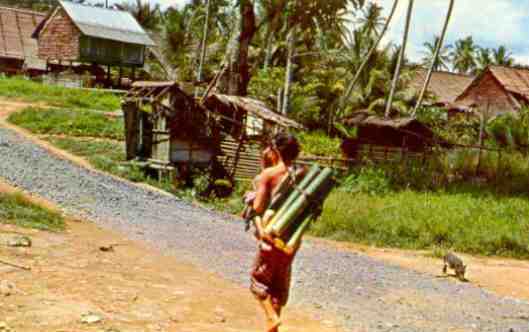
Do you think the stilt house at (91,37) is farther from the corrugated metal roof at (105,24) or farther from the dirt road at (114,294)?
the dirt road at (114,294)

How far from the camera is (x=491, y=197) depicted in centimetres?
1844

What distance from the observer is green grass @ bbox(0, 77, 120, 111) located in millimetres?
27109

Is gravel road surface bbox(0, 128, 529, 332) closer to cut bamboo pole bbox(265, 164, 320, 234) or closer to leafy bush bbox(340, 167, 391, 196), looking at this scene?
cut bamboo pole bbox(265, 164, 320, 234)

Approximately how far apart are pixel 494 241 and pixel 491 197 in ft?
13.7

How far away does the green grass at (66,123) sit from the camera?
879 inches

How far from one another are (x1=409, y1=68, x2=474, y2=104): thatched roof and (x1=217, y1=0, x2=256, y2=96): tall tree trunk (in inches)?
976

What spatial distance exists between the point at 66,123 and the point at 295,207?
61.1 feet

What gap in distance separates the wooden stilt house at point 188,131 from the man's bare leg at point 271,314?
1334 cm

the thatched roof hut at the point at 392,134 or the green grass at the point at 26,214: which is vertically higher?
the thatched roof hut at the point at 392,134

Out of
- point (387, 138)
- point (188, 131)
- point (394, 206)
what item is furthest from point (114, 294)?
point (387, 138)

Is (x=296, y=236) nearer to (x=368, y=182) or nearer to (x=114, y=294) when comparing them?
(x=114, y=294)

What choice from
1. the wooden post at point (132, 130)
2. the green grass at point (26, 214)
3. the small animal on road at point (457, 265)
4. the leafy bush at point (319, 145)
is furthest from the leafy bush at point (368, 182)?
the green grass at point (26, 214)

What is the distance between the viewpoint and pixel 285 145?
5.58 m

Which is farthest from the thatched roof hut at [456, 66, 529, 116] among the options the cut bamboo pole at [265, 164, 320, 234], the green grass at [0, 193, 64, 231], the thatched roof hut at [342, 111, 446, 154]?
the cut bamboo pole at [265, 164, 320, 234]
